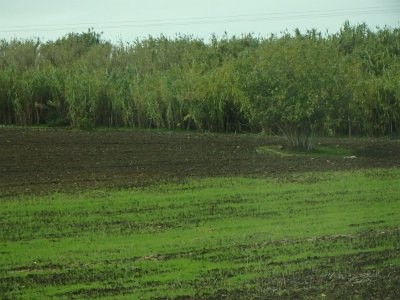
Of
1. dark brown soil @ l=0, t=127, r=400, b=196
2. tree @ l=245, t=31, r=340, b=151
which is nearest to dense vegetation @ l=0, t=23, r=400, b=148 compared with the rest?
tree @ l=245, t=31, r=340, b=151

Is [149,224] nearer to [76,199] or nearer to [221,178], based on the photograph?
[76,199]

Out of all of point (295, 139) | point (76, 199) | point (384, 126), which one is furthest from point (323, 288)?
point (384, 126)

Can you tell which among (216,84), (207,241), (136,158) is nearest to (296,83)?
(136,158)

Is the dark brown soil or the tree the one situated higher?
the tree

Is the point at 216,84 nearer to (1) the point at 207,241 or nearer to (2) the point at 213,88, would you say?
(2) the point at 213,88

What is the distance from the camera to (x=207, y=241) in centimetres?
1113

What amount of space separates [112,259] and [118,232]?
162 centimetres

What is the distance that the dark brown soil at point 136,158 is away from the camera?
17.0m

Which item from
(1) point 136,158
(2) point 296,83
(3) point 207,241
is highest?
(2) point 296,83

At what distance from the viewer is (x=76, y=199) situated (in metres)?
14.4

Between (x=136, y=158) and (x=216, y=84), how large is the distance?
7.89 m

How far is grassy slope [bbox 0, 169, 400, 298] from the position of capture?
28.8 ft

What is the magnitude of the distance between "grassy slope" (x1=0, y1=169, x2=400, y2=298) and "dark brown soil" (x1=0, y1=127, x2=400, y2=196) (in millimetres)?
1497

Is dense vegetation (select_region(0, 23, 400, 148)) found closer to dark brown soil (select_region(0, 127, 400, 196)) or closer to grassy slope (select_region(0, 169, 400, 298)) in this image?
dark brown soil (select_region(0, 127, 400, 196))
